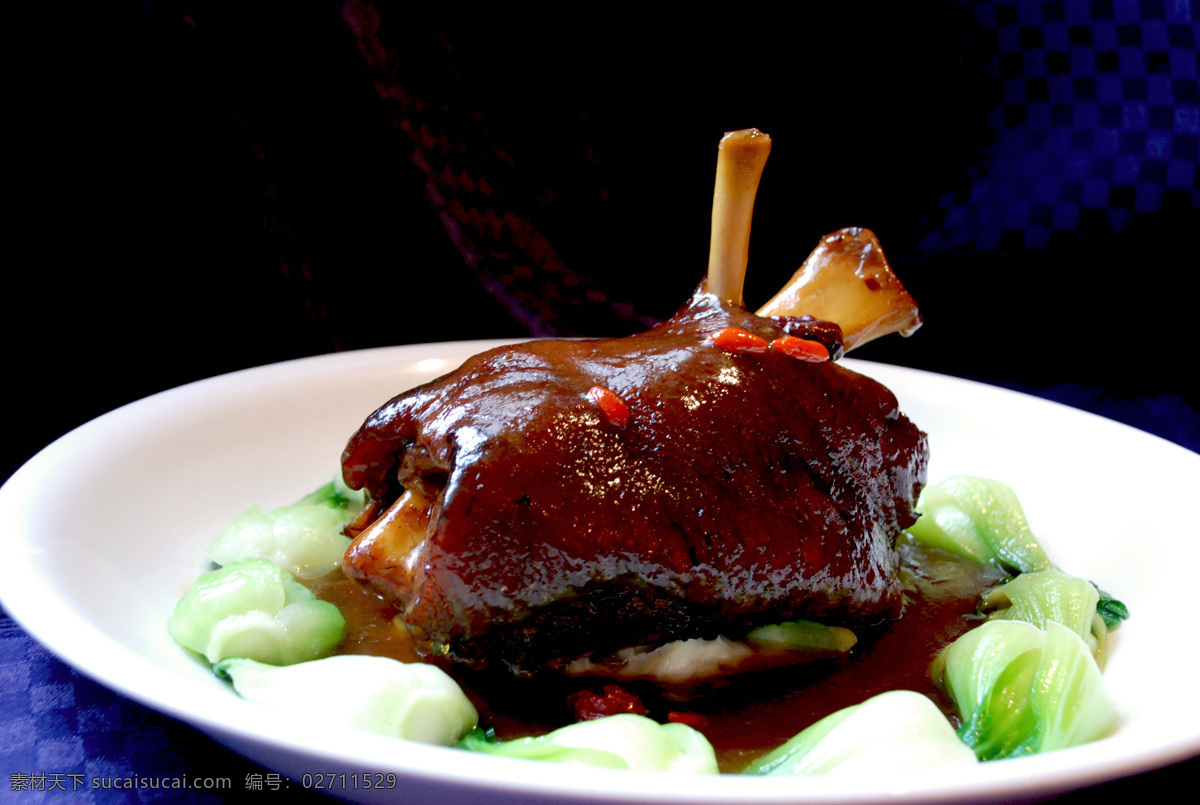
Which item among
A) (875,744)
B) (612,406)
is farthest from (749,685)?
(612,406)

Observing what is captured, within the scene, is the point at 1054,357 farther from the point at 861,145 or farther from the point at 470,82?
the point at 470,82

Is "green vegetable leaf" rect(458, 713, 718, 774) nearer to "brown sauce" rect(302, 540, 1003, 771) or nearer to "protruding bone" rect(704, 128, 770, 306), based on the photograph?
"brown sauce" rect(302, 540, 1003, 771)

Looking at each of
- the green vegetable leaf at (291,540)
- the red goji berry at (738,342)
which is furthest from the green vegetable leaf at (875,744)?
the green vegetable leaf at (291,540)

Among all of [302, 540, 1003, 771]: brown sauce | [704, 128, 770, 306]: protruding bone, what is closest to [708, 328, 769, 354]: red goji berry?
[704, 128, 770, 306]: protruding bone

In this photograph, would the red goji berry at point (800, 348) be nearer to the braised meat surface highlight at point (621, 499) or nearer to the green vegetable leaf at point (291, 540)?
the braised meat surface highlight at point (621, 499)

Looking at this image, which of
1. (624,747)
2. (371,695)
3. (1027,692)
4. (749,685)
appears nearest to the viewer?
(624,747)

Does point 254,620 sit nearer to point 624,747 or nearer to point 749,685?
point 624,747
